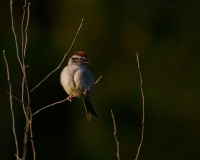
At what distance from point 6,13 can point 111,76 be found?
344 centimetres

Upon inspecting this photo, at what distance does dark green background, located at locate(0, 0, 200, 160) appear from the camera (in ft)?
65.9

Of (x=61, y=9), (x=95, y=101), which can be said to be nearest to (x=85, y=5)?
(x=61, y=9)

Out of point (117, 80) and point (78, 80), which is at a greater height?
point (78, 80)

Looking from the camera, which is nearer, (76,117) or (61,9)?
(76,117)

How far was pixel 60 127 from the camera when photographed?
21141mm

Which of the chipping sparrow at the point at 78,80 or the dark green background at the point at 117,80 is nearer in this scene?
the chipping sparrow at the point at 78,80

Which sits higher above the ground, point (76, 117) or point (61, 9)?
point (61, 9)

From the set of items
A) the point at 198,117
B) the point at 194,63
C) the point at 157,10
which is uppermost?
the point at 157,10

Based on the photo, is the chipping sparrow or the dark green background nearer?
the chipping sparrow

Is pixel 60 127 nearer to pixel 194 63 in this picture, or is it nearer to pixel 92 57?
pixel 92 57

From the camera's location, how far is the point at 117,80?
2098cm

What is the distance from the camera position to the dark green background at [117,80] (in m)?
20.1

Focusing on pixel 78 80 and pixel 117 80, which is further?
pixel 117 80

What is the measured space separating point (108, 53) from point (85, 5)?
1.51m
